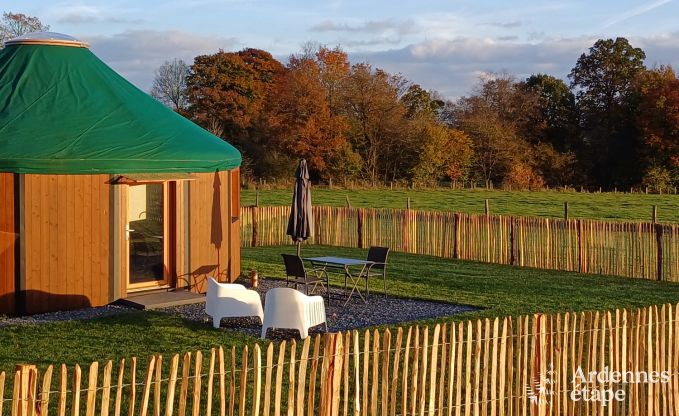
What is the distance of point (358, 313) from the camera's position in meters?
11.3

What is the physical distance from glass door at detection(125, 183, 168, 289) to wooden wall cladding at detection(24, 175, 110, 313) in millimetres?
555

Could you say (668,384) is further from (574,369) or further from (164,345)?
(164,345)

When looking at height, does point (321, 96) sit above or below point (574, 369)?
above

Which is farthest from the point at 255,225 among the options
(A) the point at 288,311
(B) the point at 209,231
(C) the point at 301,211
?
(A) the point at 288,311

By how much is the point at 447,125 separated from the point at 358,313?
37445mm

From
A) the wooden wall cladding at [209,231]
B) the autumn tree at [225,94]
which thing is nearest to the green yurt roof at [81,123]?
the wooden wall cladding at [209,231]

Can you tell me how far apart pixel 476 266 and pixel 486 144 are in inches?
1161

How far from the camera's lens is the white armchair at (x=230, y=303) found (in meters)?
10.3

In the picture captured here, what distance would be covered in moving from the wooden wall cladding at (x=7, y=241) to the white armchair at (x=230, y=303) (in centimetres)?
288

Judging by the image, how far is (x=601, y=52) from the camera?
46.9 m

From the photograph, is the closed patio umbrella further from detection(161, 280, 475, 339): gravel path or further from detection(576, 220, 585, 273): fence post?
detection(576, 220, 585, 273): fence post

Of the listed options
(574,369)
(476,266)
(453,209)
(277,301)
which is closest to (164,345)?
(277,301)

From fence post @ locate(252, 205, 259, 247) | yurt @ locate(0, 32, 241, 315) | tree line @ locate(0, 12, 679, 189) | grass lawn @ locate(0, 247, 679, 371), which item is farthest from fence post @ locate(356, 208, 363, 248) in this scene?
tree line @ locate(0, 12, 679, 189)

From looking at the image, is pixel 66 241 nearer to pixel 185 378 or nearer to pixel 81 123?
pixel 81 123
